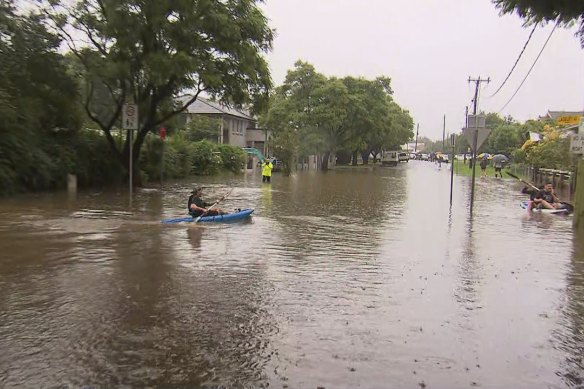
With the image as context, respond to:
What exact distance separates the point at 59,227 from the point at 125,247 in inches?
122

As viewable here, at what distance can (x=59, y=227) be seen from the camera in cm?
1261

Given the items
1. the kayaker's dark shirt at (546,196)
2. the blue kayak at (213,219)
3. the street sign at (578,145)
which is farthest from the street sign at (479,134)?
the blue kayak at (213,219)

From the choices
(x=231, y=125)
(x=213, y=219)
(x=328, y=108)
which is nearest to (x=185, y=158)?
(x=328, y=108)

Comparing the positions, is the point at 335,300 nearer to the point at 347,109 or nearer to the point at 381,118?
the point at 347,109

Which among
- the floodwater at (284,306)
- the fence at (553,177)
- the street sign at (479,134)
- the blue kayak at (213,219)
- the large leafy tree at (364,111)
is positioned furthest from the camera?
the large leafy tree at (364,111)

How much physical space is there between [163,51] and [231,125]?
4126 cm

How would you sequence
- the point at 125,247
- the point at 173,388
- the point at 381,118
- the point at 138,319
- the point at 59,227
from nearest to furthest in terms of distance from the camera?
the point at 173,388 < the point at 138,319 < the point at 125,247 < the point at 59,227 < the point at 381,118

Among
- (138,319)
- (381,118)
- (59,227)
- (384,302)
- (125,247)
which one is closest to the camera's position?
(138,319)

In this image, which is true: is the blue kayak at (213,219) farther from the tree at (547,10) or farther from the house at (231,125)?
the house at (231,125)

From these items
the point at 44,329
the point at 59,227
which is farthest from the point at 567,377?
the point at 59,227

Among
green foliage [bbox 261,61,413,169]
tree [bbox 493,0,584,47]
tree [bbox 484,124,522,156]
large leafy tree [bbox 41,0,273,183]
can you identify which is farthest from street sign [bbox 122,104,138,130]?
tree [bbox 484,124,522,156]

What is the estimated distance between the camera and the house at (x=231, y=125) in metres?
59.0

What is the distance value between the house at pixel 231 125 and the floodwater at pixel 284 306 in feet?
140

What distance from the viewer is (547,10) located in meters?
4.43
